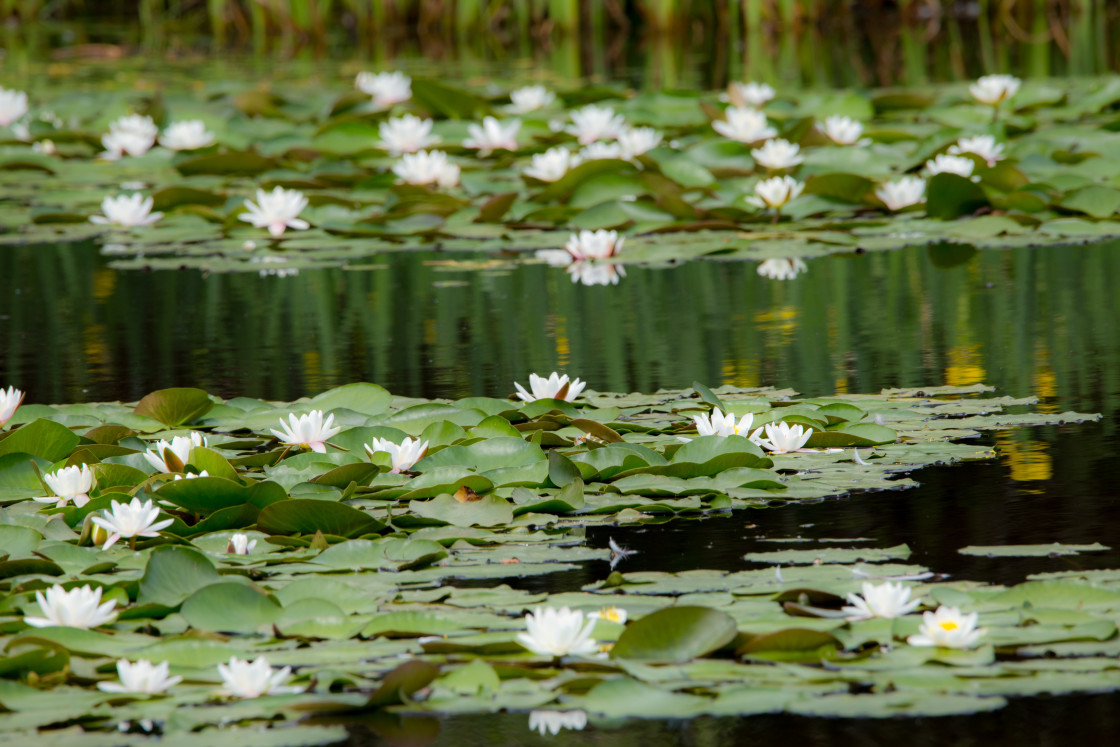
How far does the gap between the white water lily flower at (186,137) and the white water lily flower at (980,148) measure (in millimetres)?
3143

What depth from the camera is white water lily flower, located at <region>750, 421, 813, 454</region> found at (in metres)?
2.56

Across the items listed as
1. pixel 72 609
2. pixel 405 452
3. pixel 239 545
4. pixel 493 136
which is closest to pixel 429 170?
pixel 493 136

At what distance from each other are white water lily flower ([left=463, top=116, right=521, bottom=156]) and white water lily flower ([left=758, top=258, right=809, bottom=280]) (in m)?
1.87

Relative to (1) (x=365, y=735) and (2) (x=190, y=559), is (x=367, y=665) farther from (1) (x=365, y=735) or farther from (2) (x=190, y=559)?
(2) (x=190, y=559)

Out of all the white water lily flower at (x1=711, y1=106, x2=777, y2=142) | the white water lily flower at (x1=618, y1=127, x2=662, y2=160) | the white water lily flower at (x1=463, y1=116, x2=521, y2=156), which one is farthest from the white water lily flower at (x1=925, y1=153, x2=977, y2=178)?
the white water lily flower at (x1=463, y1=116, x2=521, y2=156)

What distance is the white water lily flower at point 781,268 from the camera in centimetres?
→ 446

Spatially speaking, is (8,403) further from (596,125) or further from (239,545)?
(596,125)

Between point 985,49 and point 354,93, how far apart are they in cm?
605

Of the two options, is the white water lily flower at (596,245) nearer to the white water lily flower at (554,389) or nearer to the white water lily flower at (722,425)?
the white water lily flower at (554,389)

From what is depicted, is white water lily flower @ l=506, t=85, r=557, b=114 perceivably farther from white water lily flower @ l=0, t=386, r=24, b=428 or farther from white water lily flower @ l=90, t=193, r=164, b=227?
white water lily flower @ l=0, t=386, r=24, b=428

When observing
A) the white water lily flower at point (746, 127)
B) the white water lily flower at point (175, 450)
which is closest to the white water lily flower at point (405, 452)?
the white water lily flower at point (175, 450)

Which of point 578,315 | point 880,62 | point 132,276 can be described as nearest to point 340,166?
point 132,276

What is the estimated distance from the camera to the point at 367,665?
176 centimetres

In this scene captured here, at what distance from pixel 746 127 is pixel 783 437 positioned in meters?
3.58
